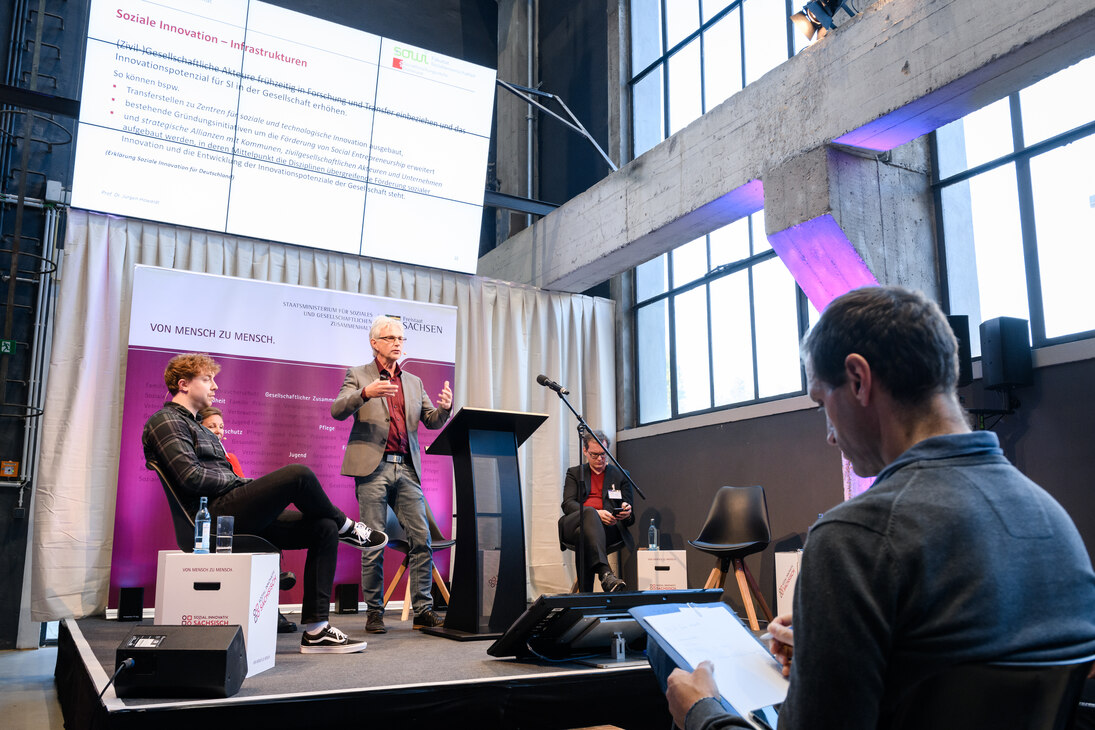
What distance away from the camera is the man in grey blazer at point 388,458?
3.95 metres

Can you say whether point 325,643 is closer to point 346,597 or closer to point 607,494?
point 346,597

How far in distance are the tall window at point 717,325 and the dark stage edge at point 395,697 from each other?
10.9ft

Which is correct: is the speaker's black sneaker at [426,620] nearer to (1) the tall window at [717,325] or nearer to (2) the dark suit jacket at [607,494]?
(2) the dark suit jacket at [607,494]

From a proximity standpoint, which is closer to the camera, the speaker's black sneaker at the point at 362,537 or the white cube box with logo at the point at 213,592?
the white cube box with logo at the point at 213,592

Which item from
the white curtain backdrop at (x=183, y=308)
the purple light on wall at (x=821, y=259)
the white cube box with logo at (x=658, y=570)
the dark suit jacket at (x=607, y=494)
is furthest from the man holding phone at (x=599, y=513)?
the purple light on wall at (x=821, y=259)

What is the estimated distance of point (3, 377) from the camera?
5270 mm

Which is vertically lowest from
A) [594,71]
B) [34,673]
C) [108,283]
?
[34,673]

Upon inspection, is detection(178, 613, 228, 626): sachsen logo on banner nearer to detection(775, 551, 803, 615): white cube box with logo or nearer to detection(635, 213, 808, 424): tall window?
detection(775, 551, 803, 615): white cube box with logo

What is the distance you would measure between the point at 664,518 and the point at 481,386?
176 centimetres

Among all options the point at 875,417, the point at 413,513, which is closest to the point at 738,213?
the point at 413,513

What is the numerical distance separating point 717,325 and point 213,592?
4.41 m

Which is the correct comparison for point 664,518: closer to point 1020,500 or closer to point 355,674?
point 355,674

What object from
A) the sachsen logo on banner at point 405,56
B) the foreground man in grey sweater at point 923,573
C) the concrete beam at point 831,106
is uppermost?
the sachsen logo on banner at point 405,56

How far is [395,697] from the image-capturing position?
230 cm
